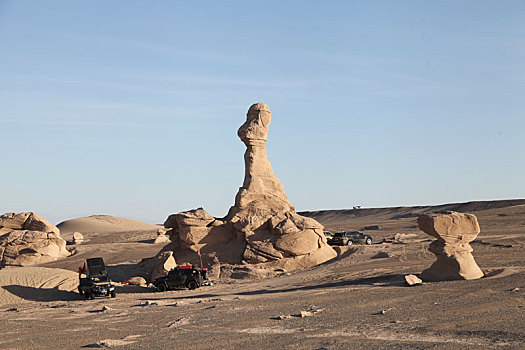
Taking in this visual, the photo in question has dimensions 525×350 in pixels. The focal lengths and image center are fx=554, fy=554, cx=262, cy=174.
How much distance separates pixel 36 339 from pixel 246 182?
17689 mm

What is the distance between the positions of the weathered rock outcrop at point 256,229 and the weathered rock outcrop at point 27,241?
1208 centimetres

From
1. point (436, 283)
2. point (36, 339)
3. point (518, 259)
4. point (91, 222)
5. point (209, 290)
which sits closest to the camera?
point (36, 339)

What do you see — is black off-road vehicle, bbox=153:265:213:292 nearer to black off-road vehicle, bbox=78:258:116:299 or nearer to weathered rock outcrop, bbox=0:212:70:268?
black off-road vehicle, bbox=78:258:116:299

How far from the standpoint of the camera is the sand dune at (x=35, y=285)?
2420 cm

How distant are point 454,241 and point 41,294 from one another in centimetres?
1784

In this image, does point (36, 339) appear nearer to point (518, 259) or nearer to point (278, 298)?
point (278, 298)

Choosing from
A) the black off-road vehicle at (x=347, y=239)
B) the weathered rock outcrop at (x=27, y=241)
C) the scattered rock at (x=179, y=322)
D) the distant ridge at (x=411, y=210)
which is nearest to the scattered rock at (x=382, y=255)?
the black off-road vehicle at (x=347, y=239)

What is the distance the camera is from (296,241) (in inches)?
1106

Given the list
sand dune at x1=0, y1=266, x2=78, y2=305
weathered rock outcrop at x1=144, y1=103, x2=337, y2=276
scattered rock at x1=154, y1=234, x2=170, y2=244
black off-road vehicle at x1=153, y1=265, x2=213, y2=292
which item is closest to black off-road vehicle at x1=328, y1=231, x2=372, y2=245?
weathered rock outcrop at x1=144, y1=103, x2=337, y2=276

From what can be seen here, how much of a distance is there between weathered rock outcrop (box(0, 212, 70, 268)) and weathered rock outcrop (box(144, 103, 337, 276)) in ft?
39.6

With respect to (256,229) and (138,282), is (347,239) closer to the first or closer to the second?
(256,229)

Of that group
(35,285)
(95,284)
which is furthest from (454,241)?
(35,285)

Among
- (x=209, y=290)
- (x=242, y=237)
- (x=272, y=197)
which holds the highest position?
(x=272, y=197)

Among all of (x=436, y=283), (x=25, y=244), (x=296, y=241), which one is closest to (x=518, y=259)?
(x=436, y=283)
